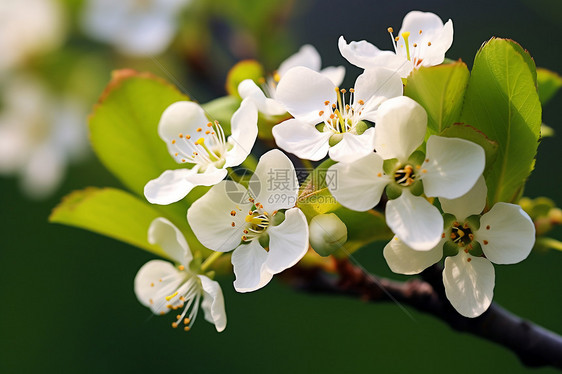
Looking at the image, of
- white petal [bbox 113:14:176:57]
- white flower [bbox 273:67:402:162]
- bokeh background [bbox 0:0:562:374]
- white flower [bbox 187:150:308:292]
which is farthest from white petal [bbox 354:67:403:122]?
bokeh background [bbox 0:0:562:374]

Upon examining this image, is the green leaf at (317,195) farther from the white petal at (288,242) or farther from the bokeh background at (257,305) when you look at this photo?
the bokeh background at (257,305)

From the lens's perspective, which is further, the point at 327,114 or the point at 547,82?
the point at 547,82

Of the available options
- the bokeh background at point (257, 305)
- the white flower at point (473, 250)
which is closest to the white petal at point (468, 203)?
the white flower at point (473, 250)

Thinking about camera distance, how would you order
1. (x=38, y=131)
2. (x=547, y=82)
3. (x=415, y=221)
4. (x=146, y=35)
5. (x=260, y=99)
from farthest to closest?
(x=38, y=131)
(x=146, y=35)
(x=547, y=82)
(x=260, y=99)
(x=415, y=221)

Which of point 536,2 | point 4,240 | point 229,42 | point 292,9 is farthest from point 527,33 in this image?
point 4,240

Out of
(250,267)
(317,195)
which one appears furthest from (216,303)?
(317,195)

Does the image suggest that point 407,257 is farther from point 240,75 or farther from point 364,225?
point 240,75
